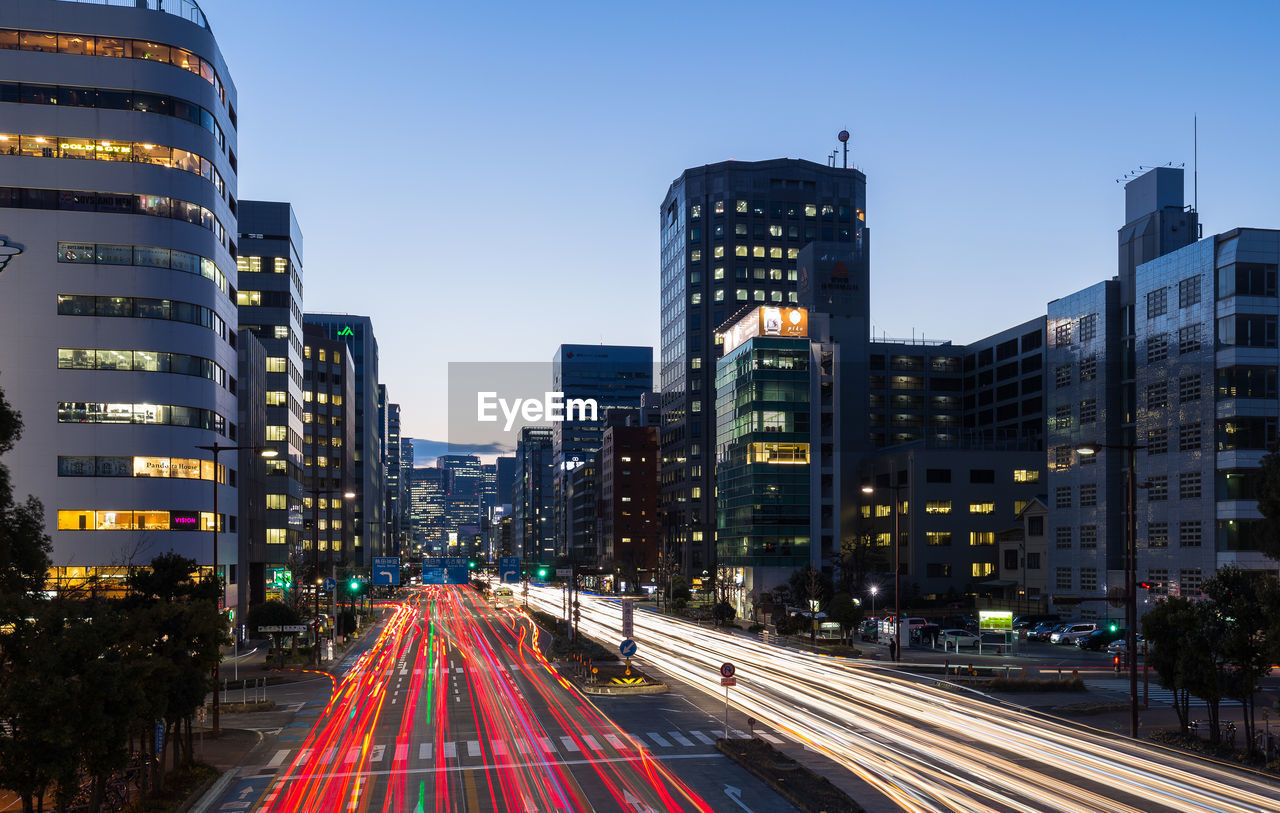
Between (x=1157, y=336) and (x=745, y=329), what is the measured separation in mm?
57252

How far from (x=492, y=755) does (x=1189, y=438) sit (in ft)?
235

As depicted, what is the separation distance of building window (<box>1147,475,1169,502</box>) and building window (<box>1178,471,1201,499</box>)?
1406 mm

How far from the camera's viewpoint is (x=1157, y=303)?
9156cm

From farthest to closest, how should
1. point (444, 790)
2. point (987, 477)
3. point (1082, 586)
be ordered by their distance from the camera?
point (987, 477) → point (1082, 586) → point (444, 790)

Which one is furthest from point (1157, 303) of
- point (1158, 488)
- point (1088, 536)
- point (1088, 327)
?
point (1088, 536)

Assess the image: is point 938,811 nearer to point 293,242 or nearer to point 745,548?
point 745,548

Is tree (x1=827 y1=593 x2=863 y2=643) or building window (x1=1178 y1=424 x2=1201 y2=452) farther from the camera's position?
building window (x1=1178 y1=424 x2=1201 y2=452)

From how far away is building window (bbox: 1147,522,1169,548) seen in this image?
293ft

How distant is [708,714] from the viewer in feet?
148

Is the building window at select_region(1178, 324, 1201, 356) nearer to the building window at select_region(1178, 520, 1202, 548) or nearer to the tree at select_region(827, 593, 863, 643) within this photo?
the building window at select_region(1178, 520, 1202, 548)

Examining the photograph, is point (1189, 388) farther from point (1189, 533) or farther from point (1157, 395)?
point (1189, 533)

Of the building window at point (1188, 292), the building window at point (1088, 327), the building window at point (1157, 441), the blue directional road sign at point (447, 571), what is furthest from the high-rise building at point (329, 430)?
the building window at point (1188, 292)

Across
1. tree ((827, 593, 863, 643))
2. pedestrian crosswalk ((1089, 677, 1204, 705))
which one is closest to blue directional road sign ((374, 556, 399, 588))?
tree ((827, 593, 863, 643))

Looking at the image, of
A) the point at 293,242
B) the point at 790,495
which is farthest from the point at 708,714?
the point at 293,242
